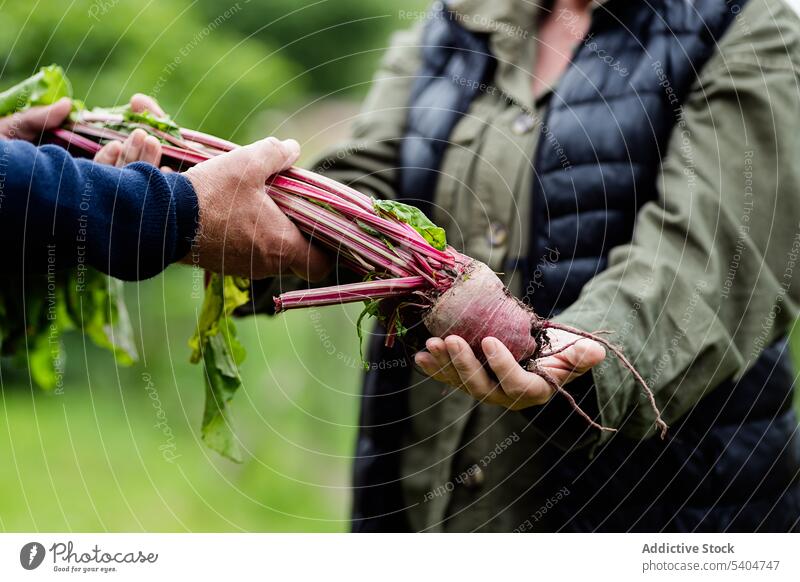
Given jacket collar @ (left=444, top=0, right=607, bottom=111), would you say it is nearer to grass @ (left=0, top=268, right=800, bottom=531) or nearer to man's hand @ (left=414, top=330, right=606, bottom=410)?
man's hand @ (left=414, top=330, right=606, bottom=410)

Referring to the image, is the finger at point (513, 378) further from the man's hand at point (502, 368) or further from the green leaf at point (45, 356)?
the green leaf at point (45, 356)

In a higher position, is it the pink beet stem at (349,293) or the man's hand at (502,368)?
the pink beet stem at (349,293)

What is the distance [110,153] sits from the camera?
5.84 feet

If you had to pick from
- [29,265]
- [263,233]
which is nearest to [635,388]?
[263,233]

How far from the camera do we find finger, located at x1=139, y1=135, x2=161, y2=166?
175 cm

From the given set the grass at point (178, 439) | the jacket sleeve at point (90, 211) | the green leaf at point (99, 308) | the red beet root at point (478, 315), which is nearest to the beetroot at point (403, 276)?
the red beet root at point (478, 315)

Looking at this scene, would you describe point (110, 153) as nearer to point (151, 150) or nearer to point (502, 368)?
point (151, 150)

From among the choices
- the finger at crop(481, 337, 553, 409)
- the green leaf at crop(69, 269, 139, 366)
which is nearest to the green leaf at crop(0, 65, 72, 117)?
the green leaf at crop(69, 269, 139, 366)

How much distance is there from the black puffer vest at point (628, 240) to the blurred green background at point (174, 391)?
6.03 ft

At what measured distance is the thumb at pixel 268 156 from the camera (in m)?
1.66

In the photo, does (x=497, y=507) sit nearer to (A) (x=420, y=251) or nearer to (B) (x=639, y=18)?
(A) (x=420, y=251)

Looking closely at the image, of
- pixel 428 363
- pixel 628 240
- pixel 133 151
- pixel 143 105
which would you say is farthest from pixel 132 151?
pixel 628 240

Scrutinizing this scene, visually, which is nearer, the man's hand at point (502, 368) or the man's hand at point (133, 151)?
the man's hand at point (502, 368)

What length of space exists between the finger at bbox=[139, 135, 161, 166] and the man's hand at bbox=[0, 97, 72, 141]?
28 cm
